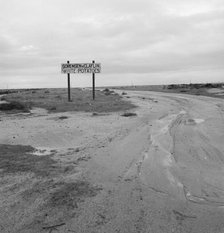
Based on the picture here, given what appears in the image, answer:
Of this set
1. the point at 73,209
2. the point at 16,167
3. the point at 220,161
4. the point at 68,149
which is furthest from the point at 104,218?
the point at 68,149

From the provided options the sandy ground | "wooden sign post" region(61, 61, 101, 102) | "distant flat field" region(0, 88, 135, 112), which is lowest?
"distant flat field" region(0, 88, 135, 112)

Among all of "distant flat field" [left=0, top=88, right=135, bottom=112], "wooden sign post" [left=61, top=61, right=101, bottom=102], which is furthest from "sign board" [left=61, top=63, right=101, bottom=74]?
"distant flat field" [left=0, top=88, right=135, bottom=112]

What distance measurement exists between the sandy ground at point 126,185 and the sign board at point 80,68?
19.4 m

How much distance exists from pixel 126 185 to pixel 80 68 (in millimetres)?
25079

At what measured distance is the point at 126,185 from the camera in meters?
5.67

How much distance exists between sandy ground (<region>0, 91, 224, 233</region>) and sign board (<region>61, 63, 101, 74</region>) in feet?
63.6

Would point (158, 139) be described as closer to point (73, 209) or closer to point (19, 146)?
point (19, 146)

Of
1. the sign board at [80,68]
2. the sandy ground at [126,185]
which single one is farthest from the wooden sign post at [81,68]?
the sandy ground at [126,185]

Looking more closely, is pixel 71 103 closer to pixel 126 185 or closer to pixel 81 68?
pixel 81 68

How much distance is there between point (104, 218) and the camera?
4.39m

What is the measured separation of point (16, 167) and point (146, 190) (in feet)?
9.21

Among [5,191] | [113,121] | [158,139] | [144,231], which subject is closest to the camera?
[144,231]

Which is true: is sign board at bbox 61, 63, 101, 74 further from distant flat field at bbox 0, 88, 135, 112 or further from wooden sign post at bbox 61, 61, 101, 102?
distant flat field at bbox 0, 88, 135, 112

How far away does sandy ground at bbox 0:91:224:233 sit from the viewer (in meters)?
4.28
